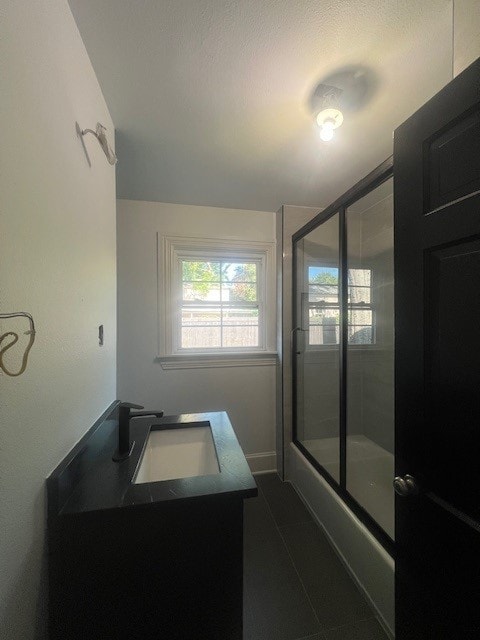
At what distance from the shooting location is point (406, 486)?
74 centimetres

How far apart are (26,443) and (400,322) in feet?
3.56

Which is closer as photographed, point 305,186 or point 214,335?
point 305,186

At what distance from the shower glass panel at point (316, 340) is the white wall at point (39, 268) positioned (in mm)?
1715

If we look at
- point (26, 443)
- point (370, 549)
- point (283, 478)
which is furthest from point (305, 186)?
point (283, 478)

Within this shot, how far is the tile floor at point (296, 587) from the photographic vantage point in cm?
113

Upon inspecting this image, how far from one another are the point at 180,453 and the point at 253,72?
1.76 m

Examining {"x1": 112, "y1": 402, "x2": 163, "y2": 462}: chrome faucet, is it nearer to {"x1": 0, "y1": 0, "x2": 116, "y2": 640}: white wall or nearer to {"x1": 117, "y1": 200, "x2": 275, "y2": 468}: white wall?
{"x1": 0, "y1": 0, "x2": 116, "y2": 640}: white wall

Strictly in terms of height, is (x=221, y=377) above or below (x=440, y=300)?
below

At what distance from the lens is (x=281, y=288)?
2.26 m

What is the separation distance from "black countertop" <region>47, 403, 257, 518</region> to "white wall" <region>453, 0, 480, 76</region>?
4.71 feet

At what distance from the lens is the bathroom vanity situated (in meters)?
0.70

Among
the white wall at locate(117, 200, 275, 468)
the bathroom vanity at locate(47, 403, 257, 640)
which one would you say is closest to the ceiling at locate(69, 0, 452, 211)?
the white wall at locate(117, 200, 275, 468)

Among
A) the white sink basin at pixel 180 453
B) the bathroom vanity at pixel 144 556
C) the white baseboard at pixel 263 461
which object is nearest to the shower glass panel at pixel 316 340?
the white baseboard at pixel 263 461

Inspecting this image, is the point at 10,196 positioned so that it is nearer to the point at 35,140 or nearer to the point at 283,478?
the point at 35,140
